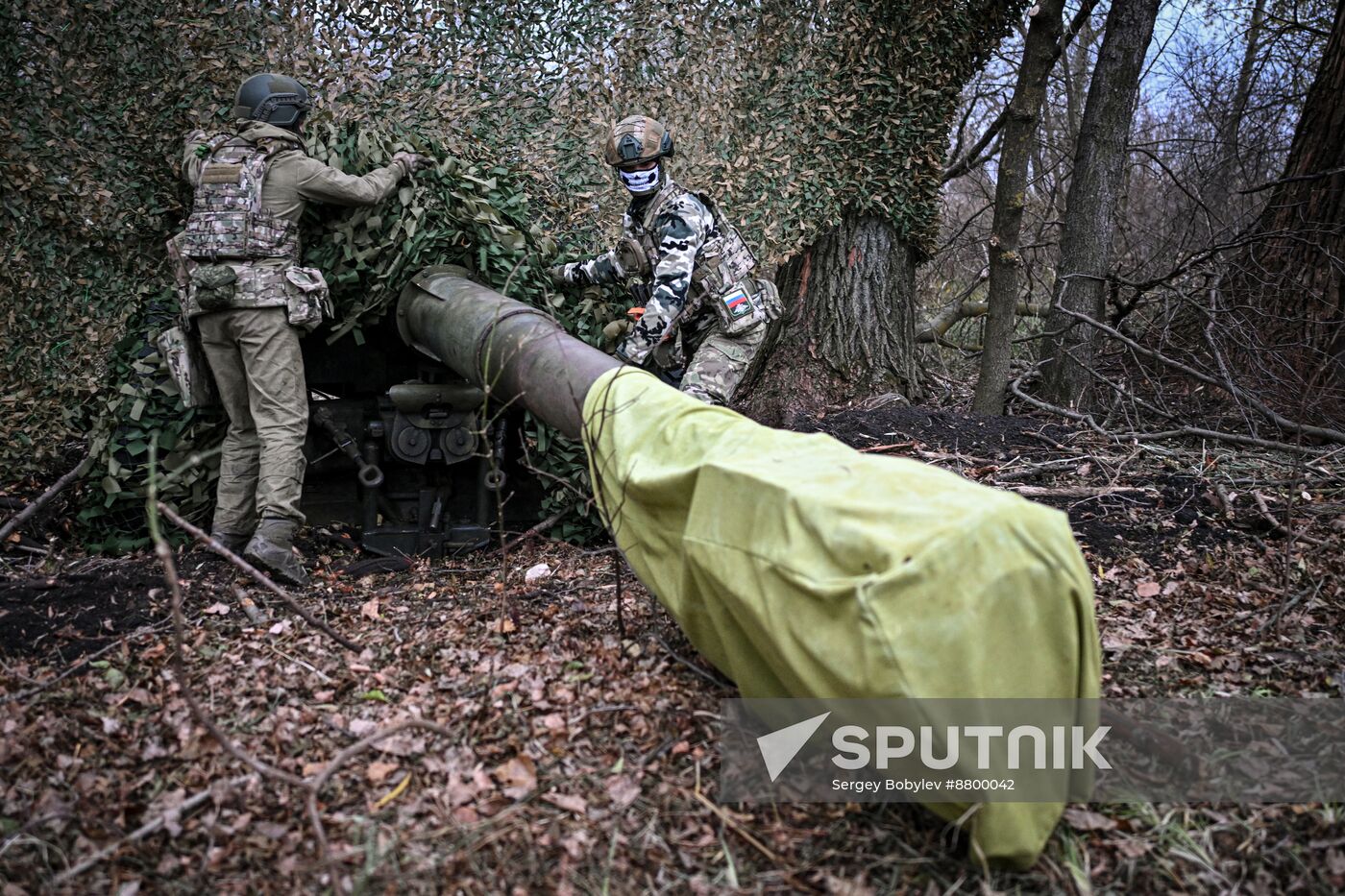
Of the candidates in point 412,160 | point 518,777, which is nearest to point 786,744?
point 518,777

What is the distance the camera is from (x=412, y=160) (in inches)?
211

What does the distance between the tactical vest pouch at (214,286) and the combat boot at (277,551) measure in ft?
3.67

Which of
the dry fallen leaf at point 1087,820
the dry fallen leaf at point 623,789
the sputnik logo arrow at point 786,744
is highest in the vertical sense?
the sputnik logo arrow at point 786,744

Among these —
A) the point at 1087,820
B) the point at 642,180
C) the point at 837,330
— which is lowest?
the point at 1087,820

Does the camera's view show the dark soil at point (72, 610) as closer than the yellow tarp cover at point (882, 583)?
No

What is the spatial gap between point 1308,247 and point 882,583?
18.8 ft

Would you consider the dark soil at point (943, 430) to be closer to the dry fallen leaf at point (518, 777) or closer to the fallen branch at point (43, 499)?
the dry fallen leaf at point (518, 777)

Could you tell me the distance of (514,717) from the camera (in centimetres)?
323

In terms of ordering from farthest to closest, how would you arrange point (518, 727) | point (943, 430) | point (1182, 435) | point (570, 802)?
point (1182, 435) < point (943, 430) < point (518, 727) < point (570, 802)

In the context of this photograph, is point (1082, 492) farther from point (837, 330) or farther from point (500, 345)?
point (500, 345)

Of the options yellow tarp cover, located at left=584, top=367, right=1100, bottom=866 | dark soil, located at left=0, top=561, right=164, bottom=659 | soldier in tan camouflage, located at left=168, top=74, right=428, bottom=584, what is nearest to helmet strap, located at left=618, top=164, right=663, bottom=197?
soldier in tan camouflage, located at left=168, top=74, right=428, bottom=584

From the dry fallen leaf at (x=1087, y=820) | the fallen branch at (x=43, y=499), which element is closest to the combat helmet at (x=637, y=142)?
the fallen branch at (x=43, y=499)

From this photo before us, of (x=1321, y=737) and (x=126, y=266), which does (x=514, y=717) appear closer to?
(x=1321, y=737)

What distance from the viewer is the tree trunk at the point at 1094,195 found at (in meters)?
6.59
